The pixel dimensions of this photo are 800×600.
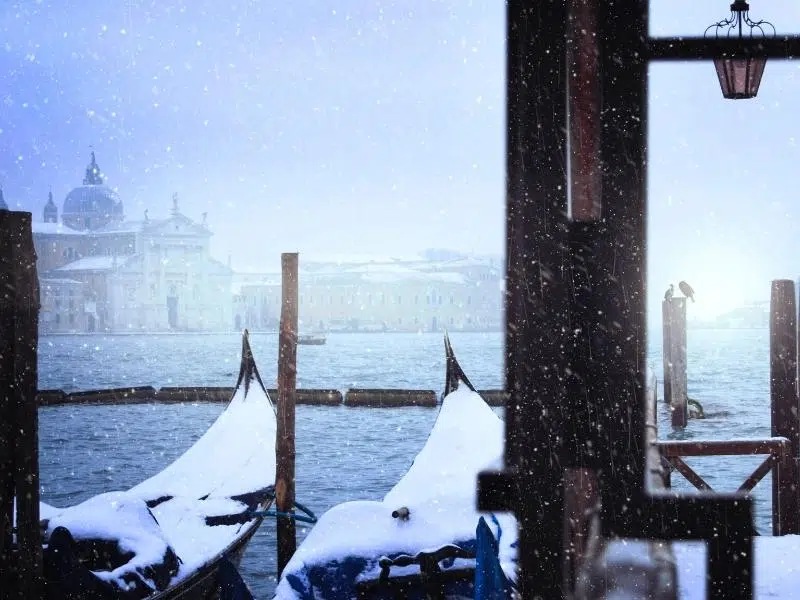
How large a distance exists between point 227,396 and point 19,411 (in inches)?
636

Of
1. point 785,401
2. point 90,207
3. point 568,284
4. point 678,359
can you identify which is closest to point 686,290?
point 678,359

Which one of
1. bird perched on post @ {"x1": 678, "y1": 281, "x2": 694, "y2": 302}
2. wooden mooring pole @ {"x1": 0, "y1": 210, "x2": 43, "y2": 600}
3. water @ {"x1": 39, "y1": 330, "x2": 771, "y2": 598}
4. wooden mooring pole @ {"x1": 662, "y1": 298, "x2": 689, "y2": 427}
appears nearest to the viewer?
wooden mooring pole @ {"x1": 0, "y1": 210, "x2": 43, "y2": 600}

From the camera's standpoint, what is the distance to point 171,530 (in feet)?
14.7

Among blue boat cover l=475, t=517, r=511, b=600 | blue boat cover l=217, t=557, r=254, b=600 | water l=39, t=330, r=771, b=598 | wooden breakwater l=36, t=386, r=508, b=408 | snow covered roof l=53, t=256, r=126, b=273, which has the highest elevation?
snow covered roof l=53, t=256, r=126, b=273

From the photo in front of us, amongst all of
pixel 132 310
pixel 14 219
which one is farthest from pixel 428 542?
pixel 132 310

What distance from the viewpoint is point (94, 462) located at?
1298 cm

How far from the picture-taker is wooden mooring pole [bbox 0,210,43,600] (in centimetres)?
267

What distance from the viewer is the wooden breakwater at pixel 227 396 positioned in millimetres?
17547

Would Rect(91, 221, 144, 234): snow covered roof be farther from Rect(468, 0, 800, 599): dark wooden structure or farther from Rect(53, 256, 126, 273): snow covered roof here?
Rect(468, 0, 800, 599): dark wooden structure

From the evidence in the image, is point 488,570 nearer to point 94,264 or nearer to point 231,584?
point 231,584

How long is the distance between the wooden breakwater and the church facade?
40.1 meters

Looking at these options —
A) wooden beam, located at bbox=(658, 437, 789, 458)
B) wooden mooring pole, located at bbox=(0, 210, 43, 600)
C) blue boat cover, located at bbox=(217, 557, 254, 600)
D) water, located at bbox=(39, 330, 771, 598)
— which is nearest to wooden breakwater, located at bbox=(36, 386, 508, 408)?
water, located at bbox=(39, 330, 771, 598)

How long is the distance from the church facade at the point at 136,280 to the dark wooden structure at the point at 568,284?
58.9 meters

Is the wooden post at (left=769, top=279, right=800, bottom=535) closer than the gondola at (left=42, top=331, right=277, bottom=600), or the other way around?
the gondola at (left=42, top=331, right=277, bottom=600)
